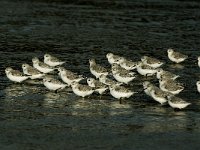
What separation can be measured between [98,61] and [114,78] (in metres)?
4.10

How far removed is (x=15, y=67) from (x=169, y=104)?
958 centimetres

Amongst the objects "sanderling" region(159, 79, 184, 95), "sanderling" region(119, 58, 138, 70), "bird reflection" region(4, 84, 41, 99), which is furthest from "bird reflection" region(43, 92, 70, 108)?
"sanderling" region(119, 58, 138, 70)

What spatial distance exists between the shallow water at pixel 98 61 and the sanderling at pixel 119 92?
355 millimetres

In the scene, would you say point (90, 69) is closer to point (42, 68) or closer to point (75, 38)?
point (42, 68)

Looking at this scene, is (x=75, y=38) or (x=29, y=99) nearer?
(x=29, y=99)

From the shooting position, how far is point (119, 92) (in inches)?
971

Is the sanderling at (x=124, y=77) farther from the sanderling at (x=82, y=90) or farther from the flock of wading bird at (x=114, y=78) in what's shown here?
the sanderling at (x=82, y=90)

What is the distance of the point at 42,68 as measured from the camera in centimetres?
2948

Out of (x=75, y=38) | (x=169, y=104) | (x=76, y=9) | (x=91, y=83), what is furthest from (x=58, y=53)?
(x=76, y=9)

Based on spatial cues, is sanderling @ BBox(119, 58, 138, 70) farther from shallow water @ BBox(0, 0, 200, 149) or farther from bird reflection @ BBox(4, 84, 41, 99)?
bird reflection @ BBox(4, 84, 41, 99)

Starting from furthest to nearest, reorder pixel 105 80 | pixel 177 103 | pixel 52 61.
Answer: pixel 52 61 → pixel 105 80 → pixel 177 103

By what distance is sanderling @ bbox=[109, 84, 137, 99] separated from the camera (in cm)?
2469

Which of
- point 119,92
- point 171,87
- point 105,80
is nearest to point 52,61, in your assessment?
point 105,80

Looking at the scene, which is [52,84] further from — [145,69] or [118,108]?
[145,69]
